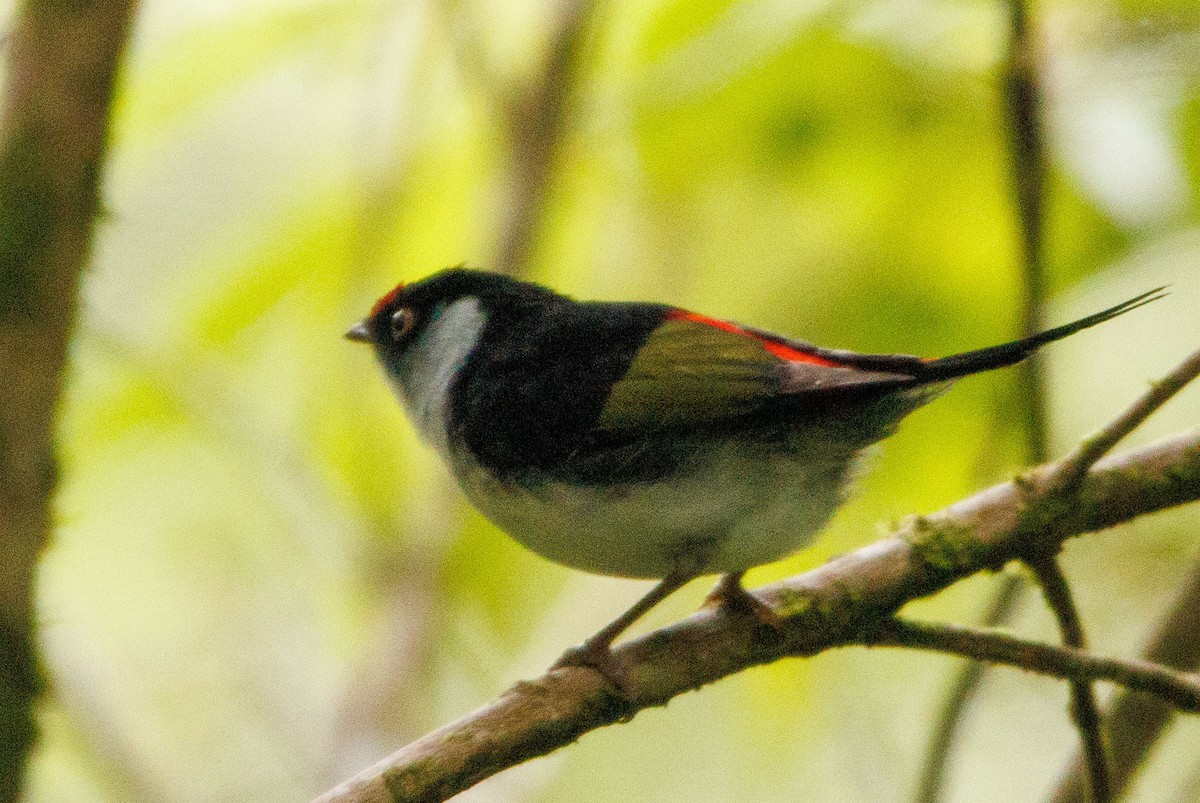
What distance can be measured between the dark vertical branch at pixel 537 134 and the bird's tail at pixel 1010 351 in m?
2.06

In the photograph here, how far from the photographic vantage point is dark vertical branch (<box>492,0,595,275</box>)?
13.8 ft

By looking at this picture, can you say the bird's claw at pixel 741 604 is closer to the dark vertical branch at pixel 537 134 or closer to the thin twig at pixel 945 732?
the thin twig at pixel 945 732

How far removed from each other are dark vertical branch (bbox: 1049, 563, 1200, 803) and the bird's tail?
83cm

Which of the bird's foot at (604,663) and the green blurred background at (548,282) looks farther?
the green blurred background at (548,282)

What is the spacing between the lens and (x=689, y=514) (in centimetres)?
258

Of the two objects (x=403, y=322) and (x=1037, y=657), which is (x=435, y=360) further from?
(x=1037, y=657)

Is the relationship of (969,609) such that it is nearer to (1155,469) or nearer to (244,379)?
(1155,469)

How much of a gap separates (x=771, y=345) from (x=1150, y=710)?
45.8 inches

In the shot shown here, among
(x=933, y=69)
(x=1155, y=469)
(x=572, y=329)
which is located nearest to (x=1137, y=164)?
(x=933, y=69)

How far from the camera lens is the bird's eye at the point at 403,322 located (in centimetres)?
345

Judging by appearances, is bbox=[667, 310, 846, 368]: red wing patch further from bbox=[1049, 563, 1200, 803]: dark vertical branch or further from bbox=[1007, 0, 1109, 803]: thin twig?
bbox=[1049, 563, 1200, 803]: dark vertical branch

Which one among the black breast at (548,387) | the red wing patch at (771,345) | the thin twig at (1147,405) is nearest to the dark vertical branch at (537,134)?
the black breast at (548,387)

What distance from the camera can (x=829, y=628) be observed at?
232cm

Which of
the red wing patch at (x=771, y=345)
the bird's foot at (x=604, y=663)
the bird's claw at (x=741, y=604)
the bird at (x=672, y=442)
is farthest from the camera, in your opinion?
the red wing patch at (x=771, y=345)
